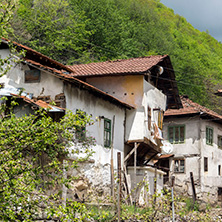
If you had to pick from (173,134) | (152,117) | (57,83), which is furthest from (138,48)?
(57,83)

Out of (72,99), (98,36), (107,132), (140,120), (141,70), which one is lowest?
(107,132)

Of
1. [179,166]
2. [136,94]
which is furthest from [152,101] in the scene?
[179,166]

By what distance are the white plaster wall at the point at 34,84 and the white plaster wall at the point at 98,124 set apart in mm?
439

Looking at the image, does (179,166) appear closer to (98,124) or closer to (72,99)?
(98,124)

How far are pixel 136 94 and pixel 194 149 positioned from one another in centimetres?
1109

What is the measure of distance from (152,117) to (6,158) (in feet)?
53.6

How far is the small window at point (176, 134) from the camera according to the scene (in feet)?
110

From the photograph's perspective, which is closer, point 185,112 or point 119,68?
point 119,68

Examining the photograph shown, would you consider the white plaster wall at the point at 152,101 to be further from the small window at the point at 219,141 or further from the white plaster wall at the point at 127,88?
the small window at the point at 219,141

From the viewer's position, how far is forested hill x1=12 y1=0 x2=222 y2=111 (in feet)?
140

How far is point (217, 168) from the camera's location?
34438 mm

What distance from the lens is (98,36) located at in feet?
155

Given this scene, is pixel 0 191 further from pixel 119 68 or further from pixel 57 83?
pixel 119 68

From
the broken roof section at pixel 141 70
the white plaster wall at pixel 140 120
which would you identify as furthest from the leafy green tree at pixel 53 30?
the white plaster wall at pixel 140 120
